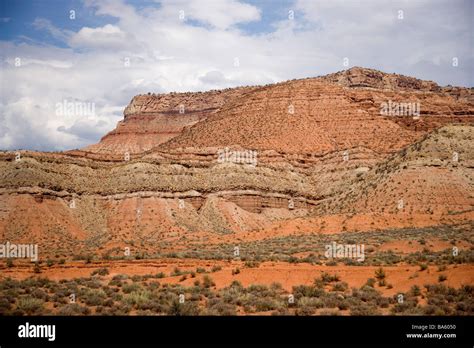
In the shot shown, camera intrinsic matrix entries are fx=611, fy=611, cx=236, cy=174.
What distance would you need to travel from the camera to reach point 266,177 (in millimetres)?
69750

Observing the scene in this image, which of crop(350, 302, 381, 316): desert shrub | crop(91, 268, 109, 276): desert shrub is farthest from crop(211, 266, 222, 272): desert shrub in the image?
crop(350, 302, 381, 316): desert shrub

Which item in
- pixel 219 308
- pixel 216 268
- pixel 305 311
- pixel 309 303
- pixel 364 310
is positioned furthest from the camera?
pixel 216 268

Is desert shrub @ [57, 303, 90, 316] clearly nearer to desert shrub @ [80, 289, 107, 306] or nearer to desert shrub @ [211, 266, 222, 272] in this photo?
desert shrub @ [80, 289, 107, 306]

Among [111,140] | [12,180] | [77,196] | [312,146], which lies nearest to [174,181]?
[77,196]

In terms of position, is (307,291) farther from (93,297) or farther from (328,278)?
(93,297)

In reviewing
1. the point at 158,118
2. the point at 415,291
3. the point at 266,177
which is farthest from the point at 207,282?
the point at 158,118

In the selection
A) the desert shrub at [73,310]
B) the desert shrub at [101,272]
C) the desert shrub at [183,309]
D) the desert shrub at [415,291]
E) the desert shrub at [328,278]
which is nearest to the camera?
the desert shrub at [183,309]

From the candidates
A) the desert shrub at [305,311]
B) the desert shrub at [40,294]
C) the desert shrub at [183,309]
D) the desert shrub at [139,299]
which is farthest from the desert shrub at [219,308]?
the desert shrub at [40,294]

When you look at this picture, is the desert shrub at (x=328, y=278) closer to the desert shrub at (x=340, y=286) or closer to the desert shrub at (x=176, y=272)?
the desert shrub at (x=340, y=286)

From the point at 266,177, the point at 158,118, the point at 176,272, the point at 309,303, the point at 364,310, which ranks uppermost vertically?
the point at 158,118

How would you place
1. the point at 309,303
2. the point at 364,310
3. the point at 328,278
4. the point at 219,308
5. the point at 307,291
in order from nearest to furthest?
the point at 364,310 < the point at 219,308 < the point at 309,303 < the point at 307,291 < the point at 328,278

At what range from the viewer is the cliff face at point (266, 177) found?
51.8 metres

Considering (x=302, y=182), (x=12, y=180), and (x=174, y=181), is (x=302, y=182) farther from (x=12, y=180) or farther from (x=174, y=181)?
(x=12, y=180)

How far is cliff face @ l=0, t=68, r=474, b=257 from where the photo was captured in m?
51.8
